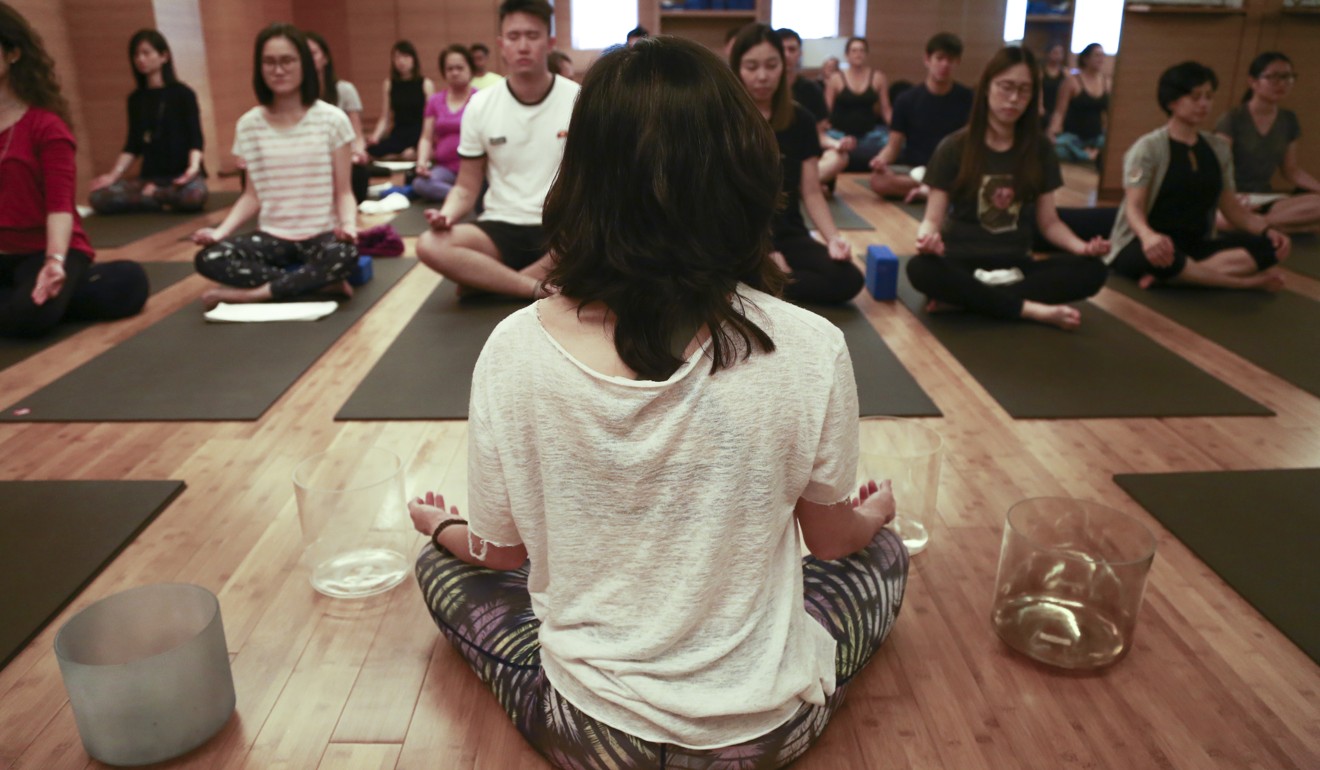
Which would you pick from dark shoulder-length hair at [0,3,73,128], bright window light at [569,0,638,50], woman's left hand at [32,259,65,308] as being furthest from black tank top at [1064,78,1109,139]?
woman's left hand at [32,259,65,308]

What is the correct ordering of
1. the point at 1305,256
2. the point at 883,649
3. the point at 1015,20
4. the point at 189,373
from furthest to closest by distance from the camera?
1. the point at 1015,20
2. the point at 1305,256
3. the point at 189,373
4. the point at 883,649

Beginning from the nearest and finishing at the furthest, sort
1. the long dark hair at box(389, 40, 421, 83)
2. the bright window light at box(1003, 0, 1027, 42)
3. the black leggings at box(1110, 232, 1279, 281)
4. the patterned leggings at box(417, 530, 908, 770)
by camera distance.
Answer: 1. the patterned leggings at box(417, 530, 908, 770)
2. the black leggings at box(1110, 232, 1279, 281)
3. the long dark hair at box(389, 40, 421, 83)
4. the bright window light at box(1003, 0, 1027, 42)

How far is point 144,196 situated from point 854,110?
469 centimetres

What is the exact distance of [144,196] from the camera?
5.27 metres

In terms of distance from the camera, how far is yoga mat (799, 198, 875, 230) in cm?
501

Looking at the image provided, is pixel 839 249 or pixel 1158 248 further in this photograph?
pixel 1158 248

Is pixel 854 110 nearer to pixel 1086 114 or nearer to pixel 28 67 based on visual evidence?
pixel 1086 114

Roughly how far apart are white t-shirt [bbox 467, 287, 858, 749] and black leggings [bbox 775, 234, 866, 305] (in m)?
2.38

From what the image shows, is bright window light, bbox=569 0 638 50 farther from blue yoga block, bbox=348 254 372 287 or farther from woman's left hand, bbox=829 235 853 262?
woman's left hand, bbox=829 235 853 262

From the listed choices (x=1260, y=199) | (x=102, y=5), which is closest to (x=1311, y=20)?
(x=1260, y=199)

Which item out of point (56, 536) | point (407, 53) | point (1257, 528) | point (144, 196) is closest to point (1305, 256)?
point (1257, 528)

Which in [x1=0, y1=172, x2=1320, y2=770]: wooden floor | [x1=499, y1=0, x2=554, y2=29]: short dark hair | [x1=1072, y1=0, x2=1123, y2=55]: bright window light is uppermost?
[x1=1072, y1=0, x2=1123, y2=55]: bright window light

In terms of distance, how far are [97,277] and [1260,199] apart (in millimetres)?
5058

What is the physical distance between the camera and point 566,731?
4.01 ft
